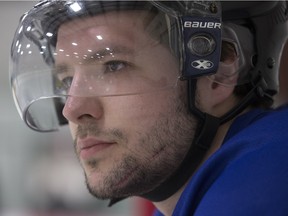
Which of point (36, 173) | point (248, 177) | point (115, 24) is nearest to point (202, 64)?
point (115, 24)

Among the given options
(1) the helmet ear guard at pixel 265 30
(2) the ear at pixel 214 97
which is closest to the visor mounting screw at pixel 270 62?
(1) the helmet ear guard at pixel 265 30

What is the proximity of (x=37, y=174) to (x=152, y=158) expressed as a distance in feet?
8.78

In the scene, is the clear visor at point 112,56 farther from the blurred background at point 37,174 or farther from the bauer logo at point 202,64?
the blurred background at point 37,174

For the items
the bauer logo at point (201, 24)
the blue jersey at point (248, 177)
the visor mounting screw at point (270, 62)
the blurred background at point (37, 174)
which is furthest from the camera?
the blurred background at point (37, 174)

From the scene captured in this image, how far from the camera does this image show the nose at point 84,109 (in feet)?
3.30

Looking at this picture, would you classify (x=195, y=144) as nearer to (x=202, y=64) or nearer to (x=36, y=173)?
(x=202, y=64)

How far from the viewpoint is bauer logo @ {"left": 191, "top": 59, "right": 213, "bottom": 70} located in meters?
1.01

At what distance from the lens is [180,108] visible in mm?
1050

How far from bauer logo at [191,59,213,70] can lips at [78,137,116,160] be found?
22cm

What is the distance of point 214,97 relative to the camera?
1.10 meters

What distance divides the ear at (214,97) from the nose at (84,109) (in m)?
0.22

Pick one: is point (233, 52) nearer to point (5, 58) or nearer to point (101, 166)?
point (101, 166)

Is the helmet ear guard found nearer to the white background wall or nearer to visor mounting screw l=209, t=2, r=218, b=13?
visor mounting screw l=209, t=2, r=218, b=13

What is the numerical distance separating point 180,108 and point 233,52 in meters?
0.17
